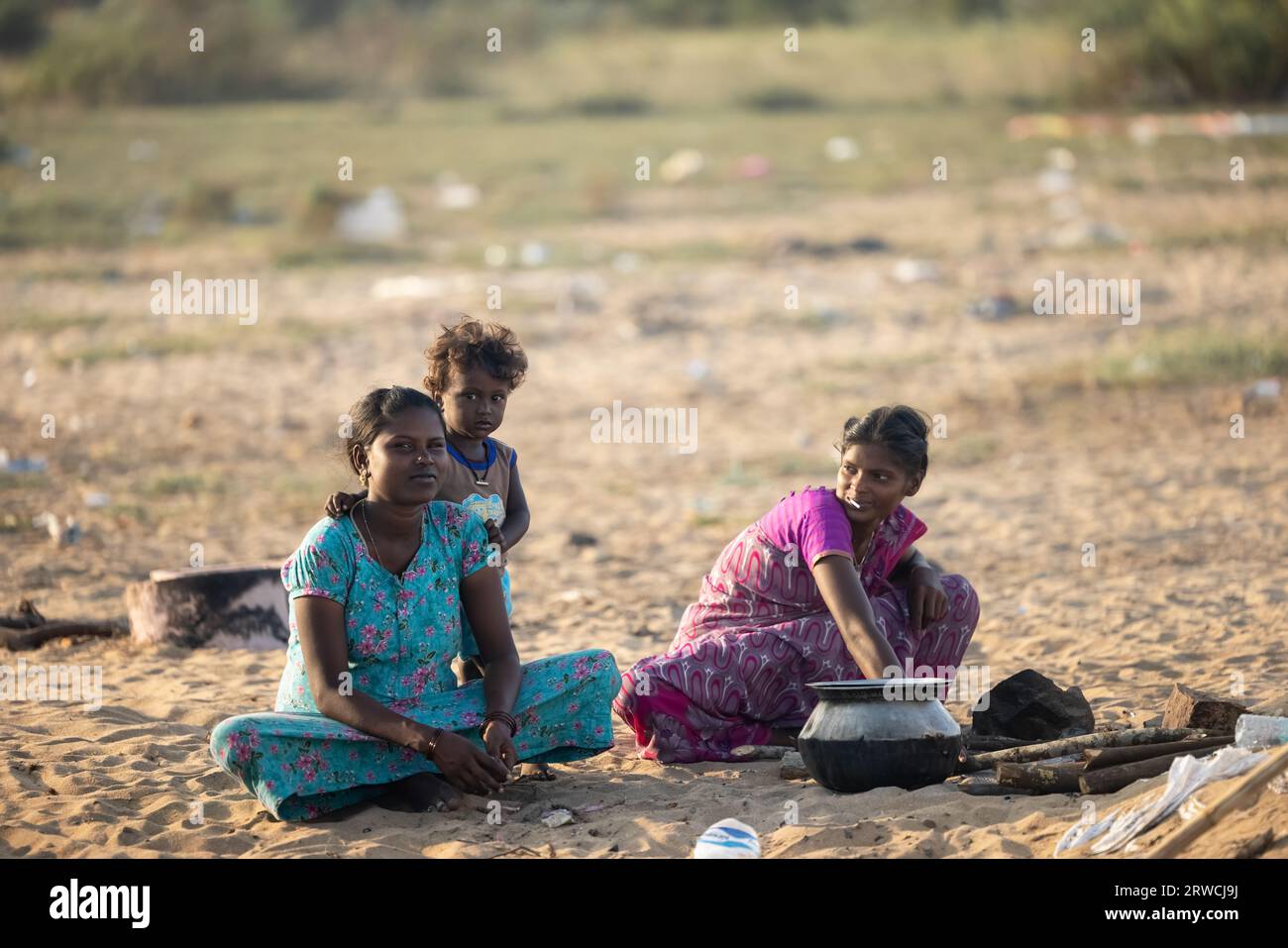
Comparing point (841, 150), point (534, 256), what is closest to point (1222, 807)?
point (534, 256)

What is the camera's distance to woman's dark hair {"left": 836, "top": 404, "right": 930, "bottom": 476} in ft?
15.4

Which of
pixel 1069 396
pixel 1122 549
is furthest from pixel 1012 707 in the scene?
pixel 1069 396

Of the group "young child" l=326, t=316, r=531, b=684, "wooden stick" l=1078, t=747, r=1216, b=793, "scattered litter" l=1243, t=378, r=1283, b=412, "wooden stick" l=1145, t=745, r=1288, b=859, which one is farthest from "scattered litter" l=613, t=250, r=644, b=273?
"wooden stick" l=1145, t=745, r=1288, b=859

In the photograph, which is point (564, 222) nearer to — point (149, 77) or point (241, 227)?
point (241, 227)

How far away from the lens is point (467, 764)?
425 cm

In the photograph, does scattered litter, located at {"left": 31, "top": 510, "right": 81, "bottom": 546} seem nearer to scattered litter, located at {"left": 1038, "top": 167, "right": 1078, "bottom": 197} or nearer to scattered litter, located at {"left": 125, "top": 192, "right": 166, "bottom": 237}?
scattered litter, located at {"left": 125, "top": 192, "right": 166, "bottom": 237}

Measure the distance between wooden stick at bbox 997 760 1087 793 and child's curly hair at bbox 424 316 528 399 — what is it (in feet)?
6.29

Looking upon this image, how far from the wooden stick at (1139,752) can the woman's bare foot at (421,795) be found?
1699 mm

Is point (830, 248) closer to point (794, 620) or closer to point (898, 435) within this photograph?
point (794, 620)

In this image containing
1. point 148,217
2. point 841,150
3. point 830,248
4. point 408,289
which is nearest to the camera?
point 408,289

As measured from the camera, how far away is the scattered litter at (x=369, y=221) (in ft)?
57.2

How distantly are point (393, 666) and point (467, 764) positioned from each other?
42 centimetres

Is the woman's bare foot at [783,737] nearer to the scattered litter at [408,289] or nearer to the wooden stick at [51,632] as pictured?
the wooden stick at [51,632]

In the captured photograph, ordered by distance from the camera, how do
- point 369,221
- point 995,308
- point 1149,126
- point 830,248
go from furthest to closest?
point 1149,126, point 369,221, point 830,248, point 995,308
